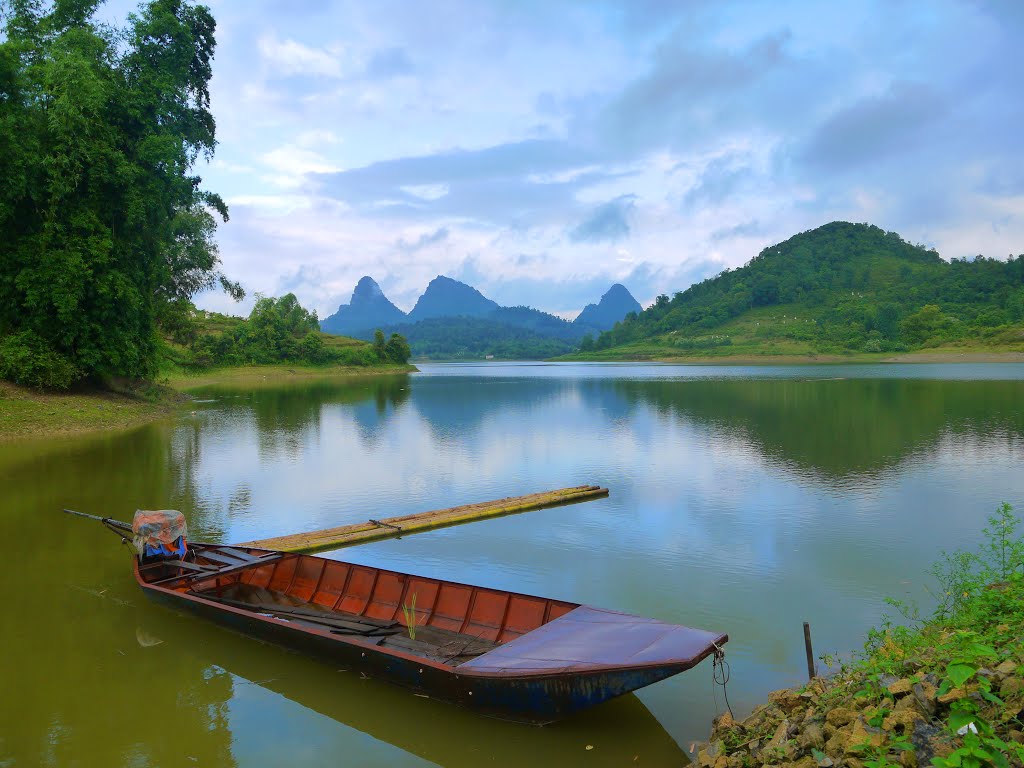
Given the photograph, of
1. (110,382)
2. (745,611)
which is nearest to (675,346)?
(110,382)

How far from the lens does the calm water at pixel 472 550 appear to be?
270 inches

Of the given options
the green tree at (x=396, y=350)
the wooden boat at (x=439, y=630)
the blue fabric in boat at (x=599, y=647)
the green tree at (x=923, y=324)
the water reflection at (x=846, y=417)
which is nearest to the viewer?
the blue fabric in boat at (x=599, y=647)

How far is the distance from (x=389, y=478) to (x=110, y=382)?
72.5 ft

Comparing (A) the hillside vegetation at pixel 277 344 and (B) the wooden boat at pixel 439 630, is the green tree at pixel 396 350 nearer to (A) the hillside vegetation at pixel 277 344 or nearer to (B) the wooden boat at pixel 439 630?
(A) the hillside vegetation at pixel 277 344

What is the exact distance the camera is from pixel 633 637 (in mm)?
6578

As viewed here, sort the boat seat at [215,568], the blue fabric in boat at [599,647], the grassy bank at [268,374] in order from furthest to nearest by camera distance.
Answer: the grassy bank at [268,374]
the boat seat at [215,568]
the blue fabric in boat at [599,647]

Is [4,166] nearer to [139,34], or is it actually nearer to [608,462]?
[139,34]

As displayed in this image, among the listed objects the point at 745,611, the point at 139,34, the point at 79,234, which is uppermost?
the point at 139,34


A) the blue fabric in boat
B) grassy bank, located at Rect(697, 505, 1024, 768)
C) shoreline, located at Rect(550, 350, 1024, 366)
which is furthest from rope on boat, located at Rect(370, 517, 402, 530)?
shoreline, located at Rect(550, 350, 1024, 366)

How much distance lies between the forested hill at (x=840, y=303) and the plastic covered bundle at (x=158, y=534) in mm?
105477

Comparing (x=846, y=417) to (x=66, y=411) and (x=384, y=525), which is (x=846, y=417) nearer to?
(x=384, y=525)

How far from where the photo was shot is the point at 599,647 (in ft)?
21.1

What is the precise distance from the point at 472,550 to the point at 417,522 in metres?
1.96

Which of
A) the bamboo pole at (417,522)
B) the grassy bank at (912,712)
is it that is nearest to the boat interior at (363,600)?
the bamboo pole at (417,522)
